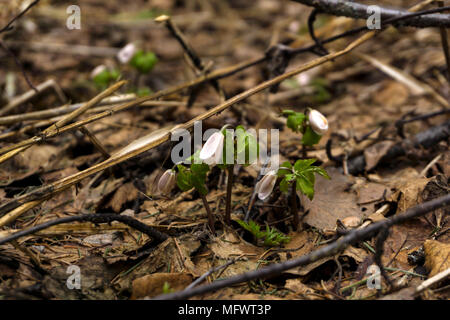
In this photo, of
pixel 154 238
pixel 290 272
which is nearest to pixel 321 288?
pixel 290 272

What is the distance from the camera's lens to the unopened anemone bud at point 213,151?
5.60 feet

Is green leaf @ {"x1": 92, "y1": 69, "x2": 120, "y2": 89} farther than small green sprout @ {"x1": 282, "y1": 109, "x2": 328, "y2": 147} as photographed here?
Yes

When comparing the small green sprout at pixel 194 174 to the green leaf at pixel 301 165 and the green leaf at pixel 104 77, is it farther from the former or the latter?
the green leaf at pixel 104 77

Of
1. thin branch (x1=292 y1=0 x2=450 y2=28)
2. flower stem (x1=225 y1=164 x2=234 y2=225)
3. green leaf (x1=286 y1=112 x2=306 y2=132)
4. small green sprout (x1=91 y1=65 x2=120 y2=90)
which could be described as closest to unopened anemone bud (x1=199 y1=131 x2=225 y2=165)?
flower stem (x1=225 y1=164 x2=234 y2=225)

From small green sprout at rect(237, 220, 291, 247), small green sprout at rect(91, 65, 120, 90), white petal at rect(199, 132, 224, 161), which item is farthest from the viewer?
small green sprout at rect(91, 65, 120, 90)

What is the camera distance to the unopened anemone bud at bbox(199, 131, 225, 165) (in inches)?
67.2

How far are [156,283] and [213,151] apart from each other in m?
0.60

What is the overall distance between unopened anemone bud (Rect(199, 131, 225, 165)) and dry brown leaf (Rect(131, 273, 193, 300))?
50cm

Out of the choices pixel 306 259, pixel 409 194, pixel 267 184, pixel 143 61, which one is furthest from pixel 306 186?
pixel 143 61

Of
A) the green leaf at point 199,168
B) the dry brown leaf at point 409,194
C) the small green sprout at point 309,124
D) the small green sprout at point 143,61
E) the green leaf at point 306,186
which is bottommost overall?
the dry brown leaf at point 409,194

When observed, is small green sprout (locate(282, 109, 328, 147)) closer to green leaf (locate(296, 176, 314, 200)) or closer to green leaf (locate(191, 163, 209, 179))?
green leaf (locate(296, 176, 314, 200))

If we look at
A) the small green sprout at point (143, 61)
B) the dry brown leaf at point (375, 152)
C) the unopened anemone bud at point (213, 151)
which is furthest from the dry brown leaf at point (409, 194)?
the small green sprout at point (143, 61)

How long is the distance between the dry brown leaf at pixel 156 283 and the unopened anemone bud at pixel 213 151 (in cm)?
50
